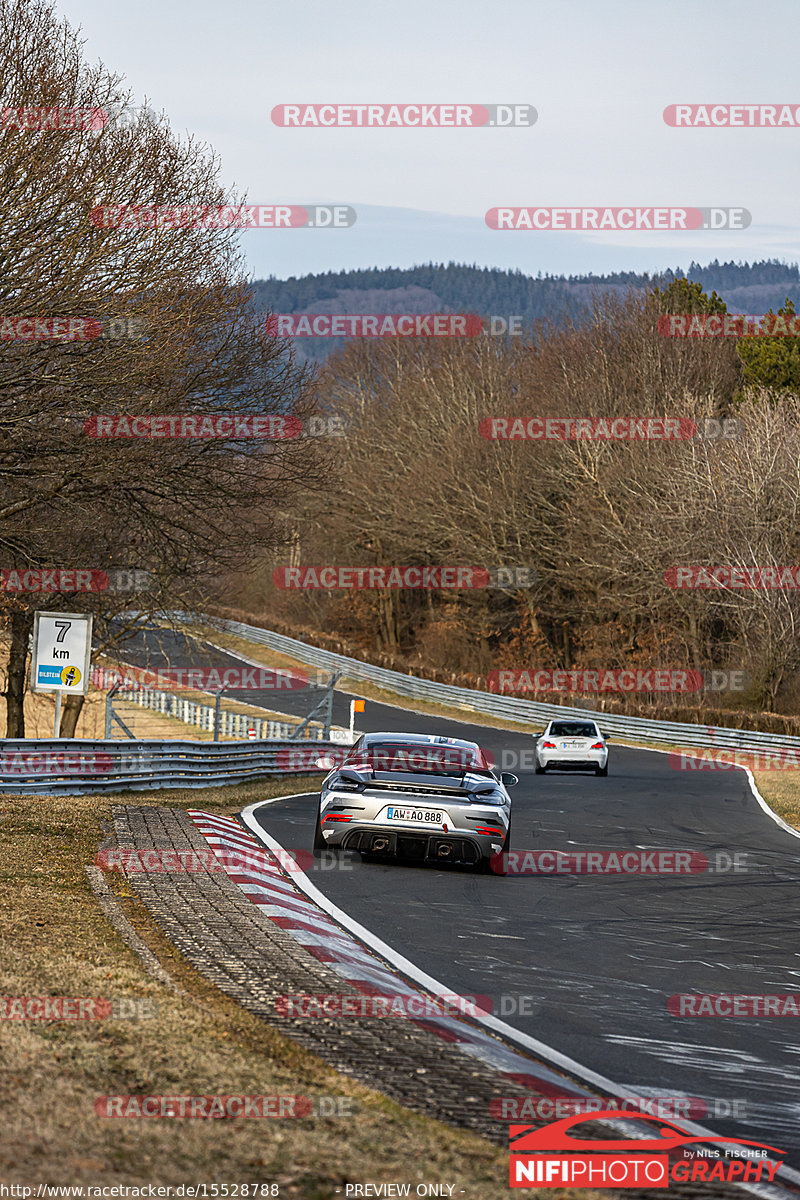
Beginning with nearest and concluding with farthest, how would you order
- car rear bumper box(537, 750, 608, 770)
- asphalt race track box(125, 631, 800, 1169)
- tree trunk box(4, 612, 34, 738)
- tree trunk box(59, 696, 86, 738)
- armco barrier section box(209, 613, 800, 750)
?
asphalt race track box(125, 631, 800, 1169) → tree trunk box(4, 612, 34, 738) → car rear bumper box(537, 750, 608, 770) → tree trunk box(59, 696, 86, 738) → armco barrier section box(209, 613, 800, 750)

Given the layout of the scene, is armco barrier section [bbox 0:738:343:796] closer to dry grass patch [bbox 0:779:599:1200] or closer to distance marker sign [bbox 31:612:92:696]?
distance marker sign [bbox 31:612:92:696]

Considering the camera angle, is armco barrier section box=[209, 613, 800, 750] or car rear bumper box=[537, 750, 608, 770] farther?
armco barrier section box=[209, 613, 800, 750]

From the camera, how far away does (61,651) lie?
19984mm

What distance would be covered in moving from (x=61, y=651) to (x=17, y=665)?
12389mm

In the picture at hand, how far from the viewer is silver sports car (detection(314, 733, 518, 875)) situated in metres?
12.8

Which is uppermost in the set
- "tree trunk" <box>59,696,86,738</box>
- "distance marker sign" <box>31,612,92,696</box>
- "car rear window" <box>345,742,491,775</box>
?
"distance marker sign" <box>31,612,92,696</box>

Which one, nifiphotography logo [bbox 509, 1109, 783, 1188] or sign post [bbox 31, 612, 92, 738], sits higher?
sign post [bbox 31, 612, 92, 738]

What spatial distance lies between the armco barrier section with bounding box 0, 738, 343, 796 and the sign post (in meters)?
0.92

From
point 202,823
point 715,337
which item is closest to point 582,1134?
point 202,823

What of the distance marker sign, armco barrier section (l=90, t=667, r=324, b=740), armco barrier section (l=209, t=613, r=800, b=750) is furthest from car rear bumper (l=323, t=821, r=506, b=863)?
armco barrier section (l=90, t=667, r=324, b=740)

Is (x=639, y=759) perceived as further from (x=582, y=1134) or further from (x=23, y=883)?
(x=582, y=1134)

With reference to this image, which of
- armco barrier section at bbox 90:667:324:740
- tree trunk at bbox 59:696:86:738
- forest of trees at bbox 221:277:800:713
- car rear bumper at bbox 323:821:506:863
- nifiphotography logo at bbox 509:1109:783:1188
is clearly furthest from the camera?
forest of trees at bbox 221:277:800:713

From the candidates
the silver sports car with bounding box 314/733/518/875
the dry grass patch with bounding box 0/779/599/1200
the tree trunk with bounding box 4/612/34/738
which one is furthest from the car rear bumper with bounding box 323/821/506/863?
the tree trunk with bounding box 4/612/34/738

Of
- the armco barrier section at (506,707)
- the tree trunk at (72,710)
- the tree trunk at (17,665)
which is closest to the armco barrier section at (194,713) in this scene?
the armco barrier section at (506,707)
